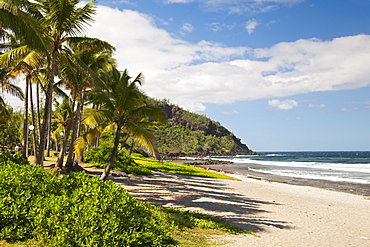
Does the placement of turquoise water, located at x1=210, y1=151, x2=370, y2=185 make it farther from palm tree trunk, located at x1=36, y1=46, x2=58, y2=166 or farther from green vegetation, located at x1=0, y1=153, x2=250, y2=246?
green vegetation, located at x1=0, y1=153, x2=250, y2=246

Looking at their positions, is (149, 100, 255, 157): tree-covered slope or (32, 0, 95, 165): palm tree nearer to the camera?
(32, 0, 95, 165): palm tree

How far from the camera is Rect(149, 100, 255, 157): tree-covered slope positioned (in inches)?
5413

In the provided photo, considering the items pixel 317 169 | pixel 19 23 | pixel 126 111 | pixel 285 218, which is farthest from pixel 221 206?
pixel 317 169

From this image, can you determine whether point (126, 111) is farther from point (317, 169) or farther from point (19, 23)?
point (317, 169)

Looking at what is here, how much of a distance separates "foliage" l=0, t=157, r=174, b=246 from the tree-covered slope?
11484 cm

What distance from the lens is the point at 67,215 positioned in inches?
173

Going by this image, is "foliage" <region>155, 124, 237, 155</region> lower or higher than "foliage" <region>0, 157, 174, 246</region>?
higher

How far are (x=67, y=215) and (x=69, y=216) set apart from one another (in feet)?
0.12

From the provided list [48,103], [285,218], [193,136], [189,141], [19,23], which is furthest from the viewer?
[193,136]

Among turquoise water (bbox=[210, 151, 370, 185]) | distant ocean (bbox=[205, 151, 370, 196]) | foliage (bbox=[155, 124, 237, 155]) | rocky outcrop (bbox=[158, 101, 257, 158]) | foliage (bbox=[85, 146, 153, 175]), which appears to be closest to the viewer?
foliage (bbox=[85, 146, 153, 175])

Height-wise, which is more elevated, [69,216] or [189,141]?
[189,141]

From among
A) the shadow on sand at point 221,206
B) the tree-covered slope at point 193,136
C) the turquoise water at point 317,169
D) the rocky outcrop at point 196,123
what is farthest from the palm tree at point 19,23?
the rocky outcrop at point 196,123

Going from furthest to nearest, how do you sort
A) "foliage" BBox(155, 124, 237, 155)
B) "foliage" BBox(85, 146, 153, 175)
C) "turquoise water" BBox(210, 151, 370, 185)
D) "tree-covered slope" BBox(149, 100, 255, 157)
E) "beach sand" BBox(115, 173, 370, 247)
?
"tree-covered slope" BBox(149, 100, 255, 157), "foliage" BBox(155, 124, 237, 155), "turquoise water" BBox(210, 151, 370, 185), "foliage" BBox(85, 146, 153, 175), "beach sand" BBox(115, 173, 370, 247)

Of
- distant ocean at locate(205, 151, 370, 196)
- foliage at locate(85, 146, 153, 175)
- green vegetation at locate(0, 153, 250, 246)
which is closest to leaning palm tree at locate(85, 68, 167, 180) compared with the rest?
green vegetation at locate(0, 153, 250, 246)
